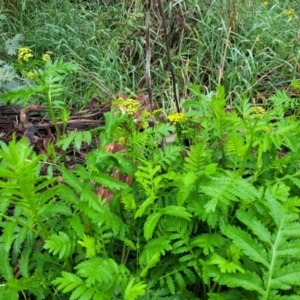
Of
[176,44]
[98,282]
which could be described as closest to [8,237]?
[98,282]

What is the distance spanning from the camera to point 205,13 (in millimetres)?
4039

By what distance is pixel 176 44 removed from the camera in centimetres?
398

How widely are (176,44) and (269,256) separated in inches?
106

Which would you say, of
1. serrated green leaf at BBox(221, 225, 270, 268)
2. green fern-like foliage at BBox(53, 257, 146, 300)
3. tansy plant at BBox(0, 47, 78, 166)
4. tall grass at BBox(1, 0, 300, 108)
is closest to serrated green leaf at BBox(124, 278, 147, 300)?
green fern-like foliage at BBox(53, 257, 146, 300)

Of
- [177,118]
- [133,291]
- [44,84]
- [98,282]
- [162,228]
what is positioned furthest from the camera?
[177,118]

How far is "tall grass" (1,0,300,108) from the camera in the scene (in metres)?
3.56

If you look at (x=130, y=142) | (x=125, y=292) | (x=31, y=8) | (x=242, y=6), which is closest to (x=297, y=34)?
(x=242, y=6)

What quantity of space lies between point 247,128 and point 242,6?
107 inches

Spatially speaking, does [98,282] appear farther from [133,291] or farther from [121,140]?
[121,140]

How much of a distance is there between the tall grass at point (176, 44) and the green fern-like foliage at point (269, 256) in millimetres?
1830

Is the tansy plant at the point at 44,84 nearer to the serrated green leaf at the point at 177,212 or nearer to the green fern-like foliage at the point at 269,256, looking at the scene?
the serrated green leaf at the point at 177,212

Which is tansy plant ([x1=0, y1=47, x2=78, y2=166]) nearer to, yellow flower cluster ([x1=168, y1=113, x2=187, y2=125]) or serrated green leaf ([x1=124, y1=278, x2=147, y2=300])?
yellow flower cluster ([x1=168, y1=113, x2=187, y2=125])

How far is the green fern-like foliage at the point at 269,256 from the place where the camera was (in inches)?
57.5

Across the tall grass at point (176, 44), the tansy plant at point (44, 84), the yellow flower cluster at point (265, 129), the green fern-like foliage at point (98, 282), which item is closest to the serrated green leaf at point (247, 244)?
the green fern-like foliage at point (98, 282)
